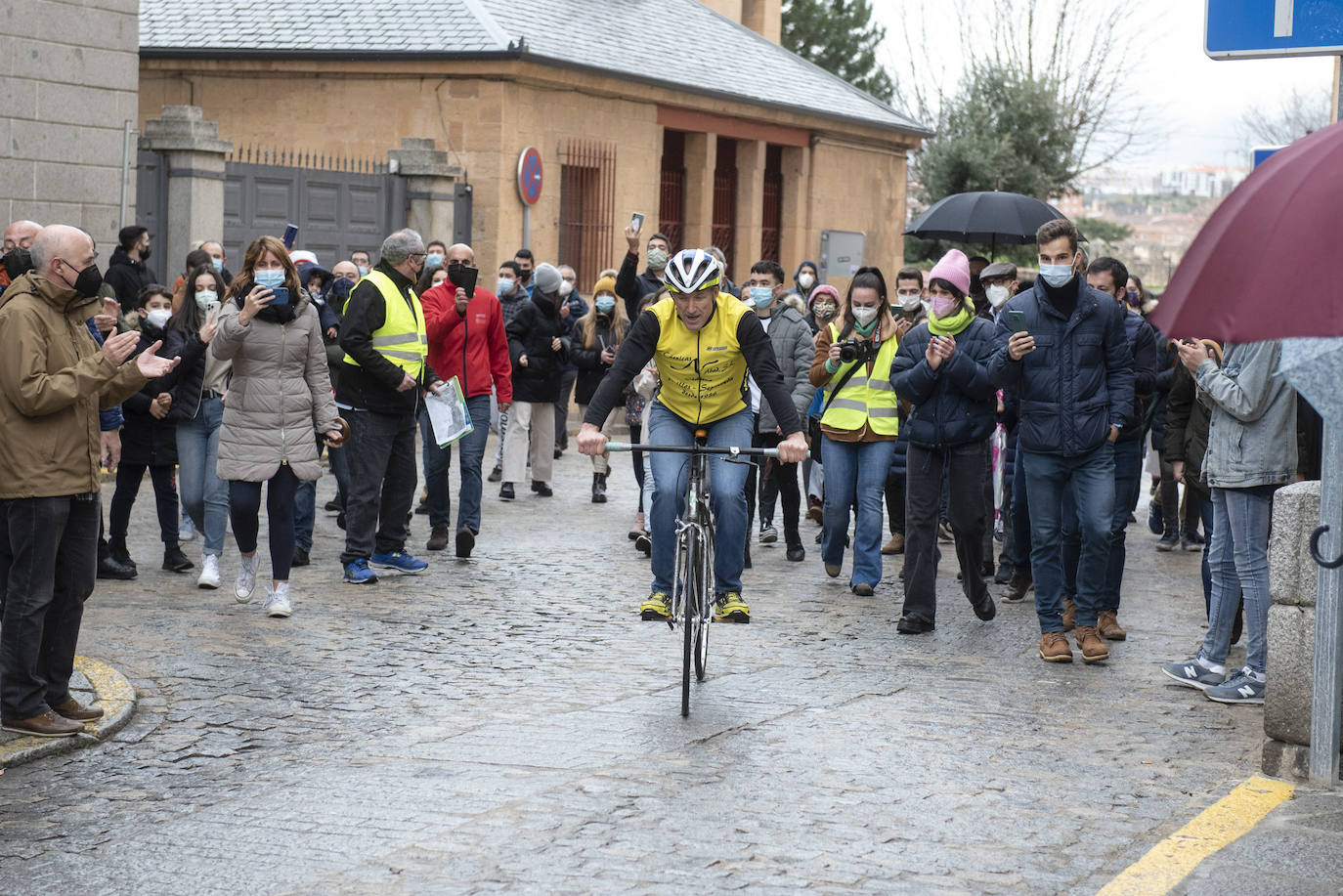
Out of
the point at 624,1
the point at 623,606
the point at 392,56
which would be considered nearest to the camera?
the point at 623,606

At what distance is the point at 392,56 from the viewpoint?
941 inches

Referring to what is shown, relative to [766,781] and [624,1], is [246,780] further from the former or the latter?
[624,1]

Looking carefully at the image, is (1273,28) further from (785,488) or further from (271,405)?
(785,488)

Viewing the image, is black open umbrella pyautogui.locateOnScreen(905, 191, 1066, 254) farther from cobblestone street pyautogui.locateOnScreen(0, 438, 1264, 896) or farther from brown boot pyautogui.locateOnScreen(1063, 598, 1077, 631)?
brown boot pyautogui.locateOnScreen(1063, 598, 1077, 631)

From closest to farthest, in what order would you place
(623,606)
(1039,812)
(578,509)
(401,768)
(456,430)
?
(1039,812) → (401,768) → (623,606) → (456,430) → (578,509)

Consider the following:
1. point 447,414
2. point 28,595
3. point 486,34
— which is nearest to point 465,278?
point 447,414

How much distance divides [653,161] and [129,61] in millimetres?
11809

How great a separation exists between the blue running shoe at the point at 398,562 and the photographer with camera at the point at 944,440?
329cm


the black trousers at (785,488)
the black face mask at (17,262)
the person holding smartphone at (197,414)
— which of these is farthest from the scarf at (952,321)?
the black face mask at (17,262)

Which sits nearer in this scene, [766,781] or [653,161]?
[766,781]

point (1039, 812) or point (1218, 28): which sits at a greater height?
point (1218, 28)

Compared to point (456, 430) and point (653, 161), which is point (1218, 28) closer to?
point (456, 430)

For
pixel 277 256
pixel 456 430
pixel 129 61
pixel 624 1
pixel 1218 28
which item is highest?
pixel 624 1

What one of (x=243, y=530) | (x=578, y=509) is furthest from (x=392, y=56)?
(x=243, y=530)
